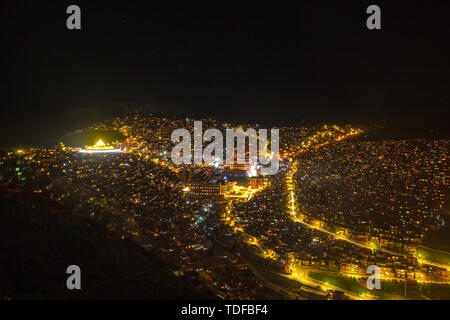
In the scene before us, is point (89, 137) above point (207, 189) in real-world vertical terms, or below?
above

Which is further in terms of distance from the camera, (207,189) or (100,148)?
(207,189)

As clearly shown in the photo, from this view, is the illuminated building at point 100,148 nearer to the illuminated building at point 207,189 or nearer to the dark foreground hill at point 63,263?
the illuminated building at point 207,189

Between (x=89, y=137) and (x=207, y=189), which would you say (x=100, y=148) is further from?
(x=207, y=189)
